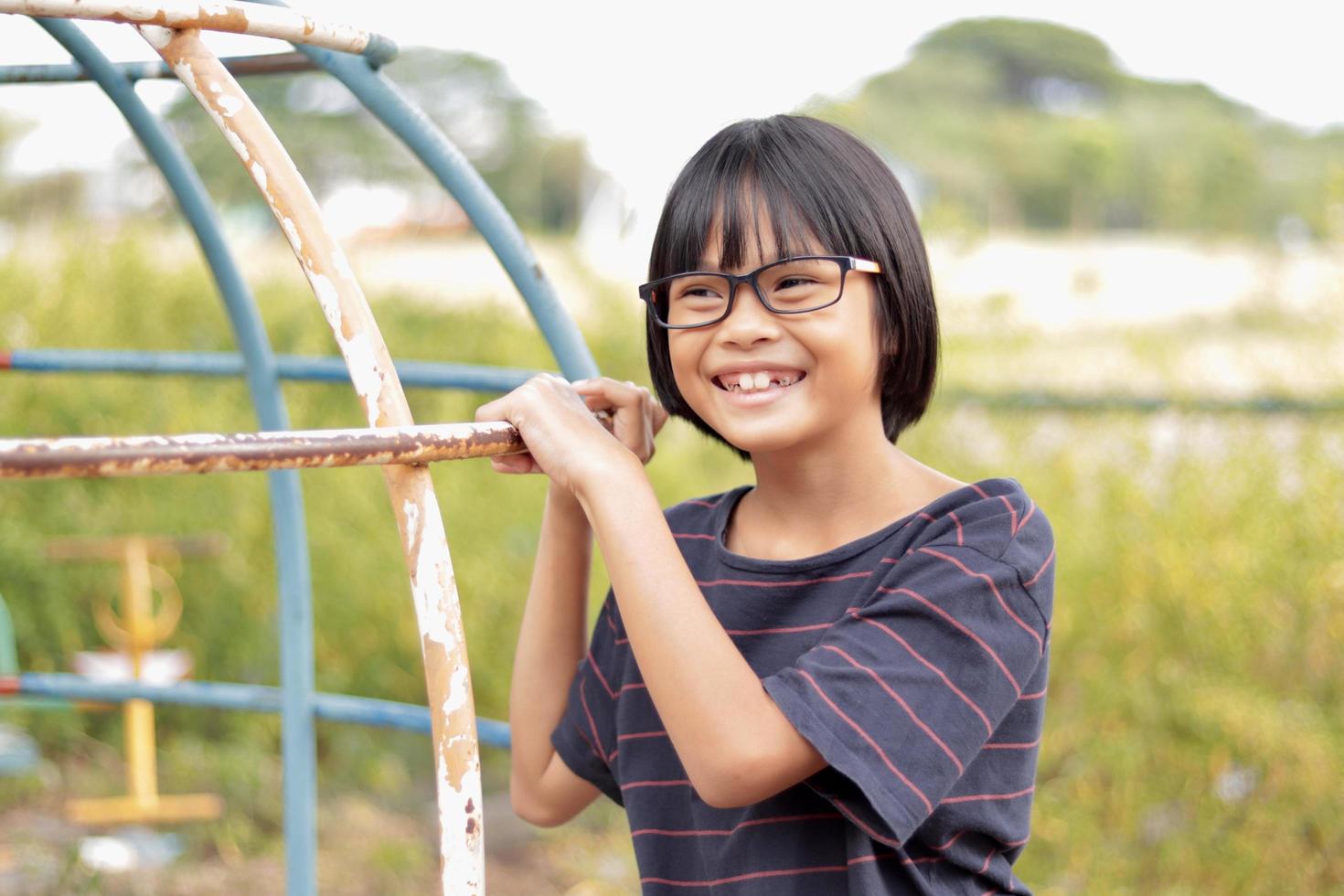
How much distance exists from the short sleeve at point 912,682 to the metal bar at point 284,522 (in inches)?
34.4

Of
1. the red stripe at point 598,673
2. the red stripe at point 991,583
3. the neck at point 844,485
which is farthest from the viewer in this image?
the red stripe at point 598,673

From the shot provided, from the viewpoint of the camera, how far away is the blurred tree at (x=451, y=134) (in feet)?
48.0

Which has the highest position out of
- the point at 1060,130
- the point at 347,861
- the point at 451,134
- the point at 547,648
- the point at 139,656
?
the point at 1060,130

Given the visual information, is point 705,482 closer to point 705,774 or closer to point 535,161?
point 705,774

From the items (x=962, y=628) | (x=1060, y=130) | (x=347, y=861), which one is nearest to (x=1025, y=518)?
(x=962, y=628)

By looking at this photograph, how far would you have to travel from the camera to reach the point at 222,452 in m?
0.75

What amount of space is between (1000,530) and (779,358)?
21cm

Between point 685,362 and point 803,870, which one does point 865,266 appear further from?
point 803,870

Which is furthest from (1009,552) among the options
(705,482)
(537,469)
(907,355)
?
(705,482)

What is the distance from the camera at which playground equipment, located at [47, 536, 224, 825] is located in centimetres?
300

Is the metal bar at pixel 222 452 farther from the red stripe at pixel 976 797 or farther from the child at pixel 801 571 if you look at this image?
the red stripe at pixel 976 797

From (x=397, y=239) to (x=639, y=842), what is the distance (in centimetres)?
584

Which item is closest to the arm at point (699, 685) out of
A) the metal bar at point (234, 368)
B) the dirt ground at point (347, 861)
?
the metal bar at point (234, 368)

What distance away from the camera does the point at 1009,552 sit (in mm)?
1032
